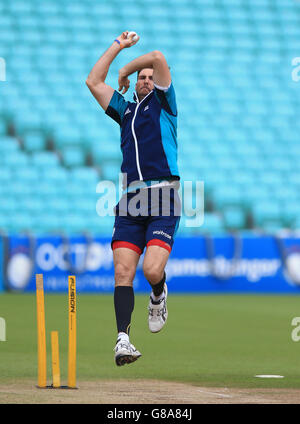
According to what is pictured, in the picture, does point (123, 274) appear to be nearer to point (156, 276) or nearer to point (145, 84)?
point (156, 276)

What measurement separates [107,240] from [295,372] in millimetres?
8083

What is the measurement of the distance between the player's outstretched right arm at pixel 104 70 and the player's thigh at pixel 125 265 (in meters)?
1.23

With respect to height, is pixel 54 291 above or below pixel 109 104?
above

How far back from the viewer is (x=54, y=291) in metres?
15.4

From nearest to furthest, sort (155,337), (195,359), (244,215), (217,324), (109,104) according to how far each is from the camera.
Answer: (109,104) → (195,359) → (155,337) → (217,324) → (244,215)

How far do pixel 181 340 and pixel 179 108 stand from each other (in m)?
11.2

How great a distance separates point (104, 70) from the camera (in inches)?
276

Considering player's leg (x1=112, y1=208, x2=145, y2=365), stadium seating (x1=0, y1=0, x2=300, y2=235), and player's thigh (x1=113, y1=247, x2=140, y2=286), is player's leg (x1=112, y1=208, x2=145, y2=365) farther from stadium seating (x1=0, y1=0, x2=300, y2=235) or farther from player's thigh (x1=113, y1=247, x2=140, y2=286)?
stadium seating (x1=0, y1=0, x2=300, y2=235)

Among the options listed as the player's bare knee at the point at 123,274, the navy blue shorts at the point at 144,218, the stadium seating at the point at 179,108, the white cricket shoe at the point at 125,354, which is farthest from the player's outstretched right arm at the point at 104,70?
the stadium seating at the point at 179,108

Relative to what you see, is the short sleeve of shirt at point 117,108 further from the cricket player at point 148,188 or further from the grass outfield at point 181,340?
the grass outfield at point 181,340

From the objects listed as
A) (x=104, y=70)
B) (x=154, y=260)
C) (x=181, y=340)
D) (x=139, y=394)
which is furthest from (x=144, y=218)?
(x=181, y=340)

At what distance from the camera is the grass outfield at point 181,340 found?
23.7ft
